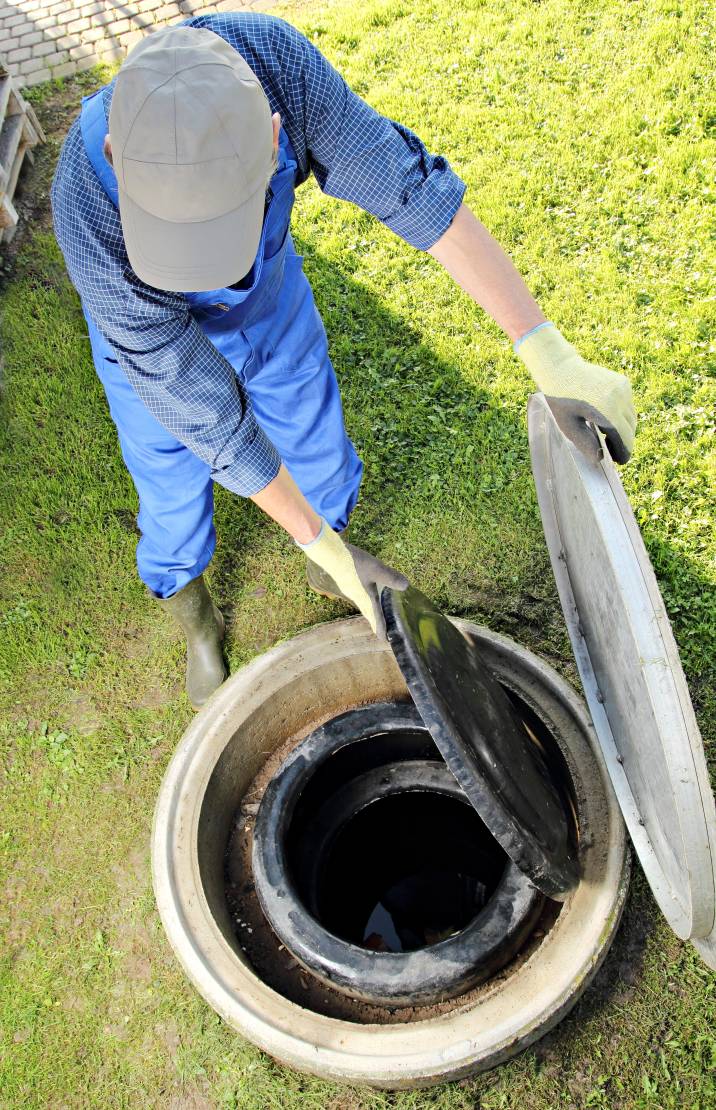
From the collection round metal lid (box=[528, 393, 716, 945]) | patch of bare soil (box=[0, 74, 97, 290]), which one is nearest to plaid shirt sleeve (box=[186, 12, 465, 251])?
round metal lid (box=[528, 393, 716, 945])

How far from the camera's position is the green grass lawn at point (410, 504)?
3.14 metres

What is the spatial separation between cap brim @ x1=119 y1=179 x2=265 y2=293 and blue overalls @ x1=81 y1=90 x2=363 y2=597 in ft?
1.51

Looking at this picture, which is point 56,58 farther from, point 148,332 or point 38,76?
point 148,332

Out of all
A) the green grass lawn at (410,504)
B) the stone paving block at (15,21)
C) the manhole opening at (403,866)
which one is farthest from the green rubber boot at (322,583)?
the stone paving block at (15,21)

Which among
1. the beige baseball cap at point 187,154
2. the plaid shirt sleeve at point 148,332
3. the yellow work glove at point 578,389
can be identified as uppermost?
the beige baseball cap at point 187,154

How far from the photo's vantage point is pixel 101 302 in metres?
2.31

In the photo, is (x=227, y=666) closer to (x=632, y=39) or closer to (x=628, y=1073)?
(x=628, y=1073)

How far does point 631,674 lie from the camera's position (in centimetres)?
250

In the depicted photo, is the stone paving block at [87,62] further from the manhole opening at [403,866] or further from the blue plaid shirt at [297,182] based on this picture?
the manhole opening at [403,866]

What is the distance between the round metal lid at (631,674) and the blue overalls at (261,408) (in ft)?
2.61

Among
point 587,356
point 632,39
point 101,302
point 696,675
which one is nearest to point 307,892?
point 696,675

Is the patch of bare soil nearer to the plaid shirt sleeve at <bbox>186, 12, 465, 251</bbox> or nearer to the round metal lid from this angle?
the plaid shirt sleeve at <bbox>186, 12, 465, 251</bbox>

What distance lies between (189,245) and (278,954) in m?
2.42

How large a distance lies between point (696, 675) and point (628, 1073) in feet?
4.73
